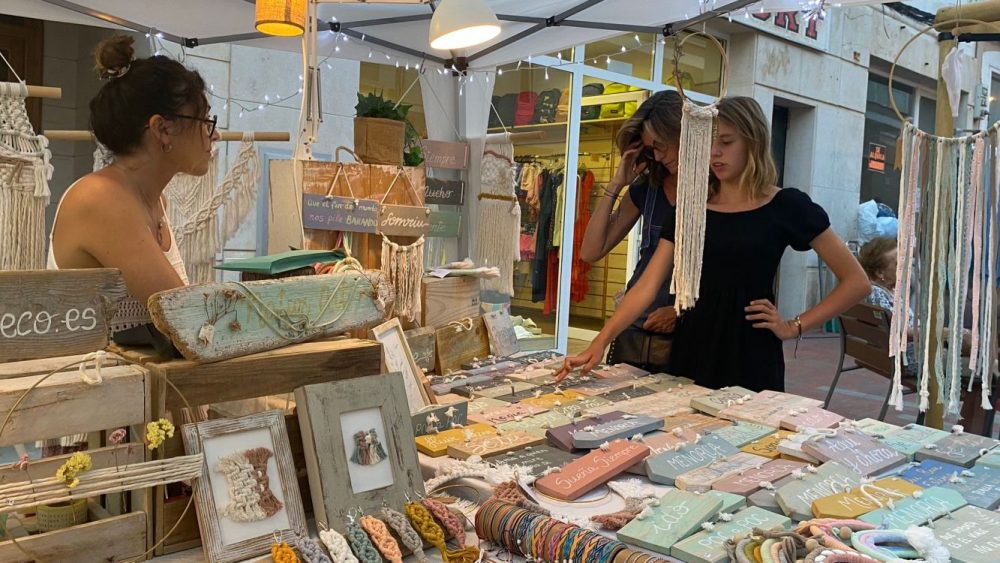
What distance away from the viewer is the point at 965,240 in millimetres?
2049

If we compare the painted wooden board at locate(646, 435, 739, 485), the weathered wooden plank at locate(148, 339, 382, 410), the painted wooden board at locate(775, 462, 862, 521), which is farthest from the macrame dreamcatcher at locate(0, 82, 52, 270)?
the painted wooden board at locate(775, 462, 862, 521)

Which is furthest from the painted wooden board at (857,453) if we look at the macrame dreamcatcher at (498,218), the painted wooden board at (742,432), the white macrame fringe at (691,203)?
the macrame dreamcatcher at (498,218)

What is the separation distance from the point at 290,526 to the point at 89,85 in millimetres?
4677

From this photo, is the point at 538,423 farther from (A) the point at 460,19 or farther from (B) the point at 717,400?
(A) the point at 460,19

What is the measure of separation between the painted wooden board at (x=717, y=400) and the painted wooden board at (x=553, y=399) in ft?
0.95

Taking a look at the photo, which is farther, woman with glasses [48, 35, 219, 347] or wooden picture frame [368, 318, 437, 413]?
wooden picture frame [368, 318, 437, 413]

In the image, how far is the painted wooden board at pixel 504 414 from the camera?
1.63 meters

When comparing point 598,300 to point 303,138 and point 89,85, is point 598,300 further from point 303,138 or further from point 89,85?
point 303,138

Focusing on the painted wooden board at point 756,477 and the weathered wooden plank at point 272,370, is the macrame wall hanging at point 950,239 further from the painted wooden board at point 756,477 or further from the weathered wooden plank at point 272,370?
the weathered wooden plank at point 272,370

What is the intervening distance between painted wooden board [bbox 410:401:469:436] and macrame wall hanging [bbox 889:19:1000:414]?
3.93 feet

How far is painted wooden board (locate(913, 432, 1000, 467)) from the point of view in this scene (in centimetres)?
150

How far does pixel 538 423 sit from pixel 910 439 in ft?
2.64

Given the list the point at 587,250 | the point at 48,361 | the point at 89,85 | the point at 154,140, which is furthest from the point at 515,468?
the point at 89,85

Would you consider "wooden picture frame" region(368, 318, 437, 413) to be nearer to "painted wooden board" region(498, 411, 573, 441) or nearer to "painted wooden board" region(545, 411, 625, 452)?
"painted wooden board" region(498, 411, 573, 441)
